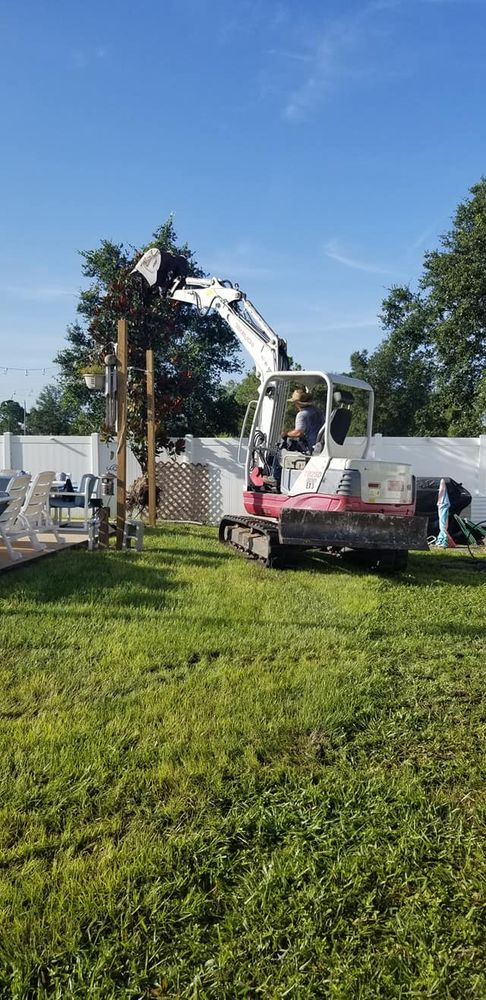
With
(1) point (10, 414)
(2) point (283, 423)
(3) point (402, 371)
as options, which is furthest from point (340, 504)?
(1) point (10, 414)

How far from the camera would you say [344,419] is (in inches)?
279

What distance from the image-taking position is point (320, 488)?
6.80 metres

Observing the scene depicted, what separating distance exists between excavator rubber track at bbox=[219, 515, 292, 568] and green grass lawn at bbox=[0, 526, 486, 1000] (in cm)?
259

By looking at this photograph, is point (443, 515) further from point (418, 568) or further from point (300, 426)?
point (300, 426)

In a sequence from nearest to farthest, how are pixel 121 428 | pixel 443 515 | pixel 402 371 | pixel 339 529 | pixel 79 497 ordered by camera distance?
pixel 339 529, pixel 121 428, pixel 79 497, pixel 443 515, pixel 402 371

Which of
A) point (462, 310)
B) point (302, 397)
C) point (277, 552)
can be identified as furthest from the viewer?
point (462, 310)

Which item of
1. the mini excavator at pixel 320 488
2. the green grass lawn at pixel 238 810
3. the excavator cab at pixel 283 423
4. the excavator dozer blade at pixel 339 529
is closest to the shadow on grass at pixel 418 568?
the mini excavator at pixel 320 488

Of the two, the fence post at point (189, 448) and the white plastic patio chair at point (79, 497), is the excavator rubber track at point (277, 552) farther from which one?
the fence post at point (189, 448)

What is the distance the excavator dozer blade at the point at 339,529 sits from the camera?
6570 millimetres

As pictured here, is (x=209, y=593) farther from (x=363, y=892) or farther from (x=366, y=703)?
(x=363, y=892)

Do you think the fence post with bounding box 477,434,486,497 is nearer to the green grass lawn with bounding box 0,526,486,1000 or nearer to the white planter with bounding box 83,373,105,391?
the white planter with bounding box 83,373,105,391

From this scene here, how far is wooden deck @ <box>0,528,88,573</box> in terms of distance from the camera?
642 centimetres

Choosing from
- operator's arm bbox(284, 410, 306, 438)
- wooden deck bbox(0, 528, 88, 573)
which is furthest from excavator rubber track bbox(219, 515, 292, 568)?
wooden deck bbox(0, 528, 88, 573)

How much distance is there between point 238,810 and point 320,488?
4.81 m
